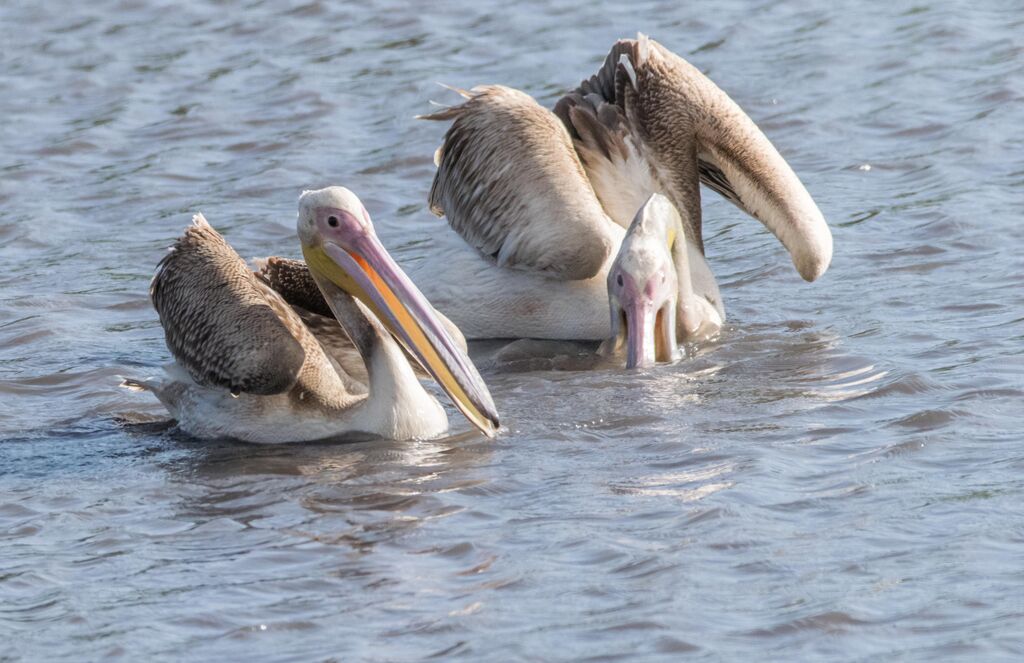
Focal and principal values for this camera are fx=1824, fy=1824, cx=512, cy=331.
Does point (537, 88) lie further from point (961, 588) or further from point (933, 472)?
point (961, 588)

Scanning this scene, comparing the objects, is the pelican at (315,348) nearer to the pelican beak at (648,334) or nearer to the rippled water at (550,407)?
the rippled water at (550,407)

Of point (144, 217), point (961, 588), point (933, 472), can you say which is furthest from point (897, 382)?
point (144, 217)

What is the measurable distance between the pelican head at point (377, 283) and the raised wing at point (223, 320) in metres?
0.24

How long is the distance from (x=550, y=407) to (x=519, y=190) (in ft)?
3.89

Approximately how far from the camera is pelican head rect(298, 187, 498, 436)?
5309mm

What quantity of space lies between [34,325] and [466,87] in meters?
3.34

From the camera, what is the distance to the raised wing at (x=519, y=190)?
21.3 ft

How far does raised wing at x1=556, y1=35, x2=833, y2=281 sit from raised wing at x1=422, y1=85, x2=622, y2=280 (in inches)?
9.3

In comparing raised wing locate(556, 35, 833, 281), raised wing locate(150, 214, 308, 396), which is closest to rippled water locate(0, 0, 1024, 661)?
raised wing locate(150, 214, 308, 396)

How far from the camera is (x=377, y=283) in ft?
18.0

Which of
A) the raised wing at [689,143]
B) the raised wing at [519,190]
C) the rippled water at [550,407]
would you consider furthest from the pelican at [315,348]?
the raised wing at [689,143]

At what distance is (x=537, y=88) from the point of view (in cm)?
957

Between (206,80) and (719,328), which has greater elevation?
(206,80)

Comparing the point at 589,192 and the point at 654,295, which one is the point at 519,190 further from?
the point at 654,295
